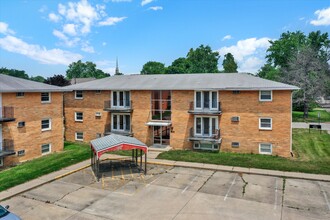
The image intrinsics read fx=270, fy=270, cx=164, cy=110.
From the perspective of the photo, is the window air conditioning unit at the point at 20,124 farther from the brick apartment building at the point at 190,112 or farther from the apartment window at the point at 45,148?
the brick apartment building at the point at 190,112

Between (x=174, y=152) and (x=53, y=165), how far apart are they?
33.4 ft

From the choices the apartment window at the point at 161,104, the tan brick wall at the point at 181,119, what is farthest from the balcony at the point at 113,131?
the tan brick wall at the point at 181,119

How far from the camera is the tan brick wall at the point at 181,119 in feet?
83.3

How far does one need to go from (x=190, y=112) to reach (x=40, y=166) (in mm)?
13137

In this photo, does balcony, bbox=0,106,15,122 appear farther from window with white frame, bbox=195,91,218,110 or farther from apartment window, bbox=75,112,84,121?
window with white frame, bbox=195,91,218,110

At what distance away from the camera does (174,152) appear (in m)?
24.5

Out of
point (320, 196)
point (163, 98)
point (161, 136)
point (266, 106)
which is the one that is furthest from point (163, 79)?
point (320, 196)

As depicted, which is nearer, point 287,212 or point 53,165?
point 287,212

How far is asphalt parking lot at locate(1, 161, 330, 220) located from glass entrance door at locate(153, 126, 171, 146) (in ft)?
27.2

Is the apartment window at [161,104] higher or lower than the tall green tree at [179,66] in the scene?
lower

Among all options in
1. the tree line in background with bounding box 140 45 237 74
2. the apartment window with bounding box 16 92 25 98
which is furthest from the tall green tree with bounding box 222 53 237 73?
the apartment window with bounding box 16 92 25 98

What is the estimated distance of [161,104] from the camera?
26.9 metres

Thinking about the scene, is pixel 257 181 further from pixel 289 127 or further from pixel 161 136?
pixel 161 136

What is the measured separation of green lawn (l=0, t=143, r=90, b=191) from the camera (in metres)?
17.1
